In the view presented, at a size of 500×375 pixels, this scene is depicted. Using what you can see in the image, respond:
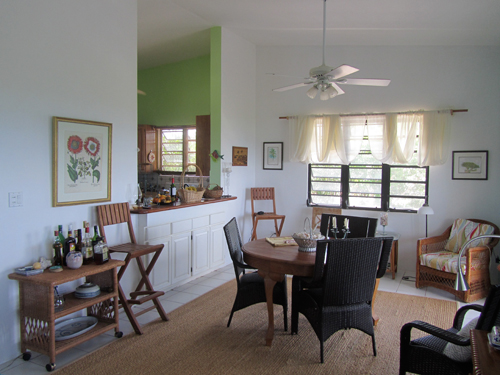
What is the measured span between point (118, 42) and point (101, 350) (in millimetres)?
2844

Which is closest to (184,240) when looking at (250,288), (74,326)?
(250,288)

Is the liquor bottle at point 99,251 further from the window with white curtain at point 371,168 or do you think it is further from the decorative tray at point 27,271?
the window with white curtain at point 371,168

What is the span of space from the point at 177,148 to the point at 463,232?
4978mm

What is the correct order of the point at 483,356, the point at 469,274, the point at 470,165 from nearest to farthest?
the point at 483,356 < the point at 469,274 < the point at 470,165

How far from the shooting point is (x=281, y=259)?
301 centimetres

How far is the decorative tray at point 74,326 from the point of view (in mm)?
2992

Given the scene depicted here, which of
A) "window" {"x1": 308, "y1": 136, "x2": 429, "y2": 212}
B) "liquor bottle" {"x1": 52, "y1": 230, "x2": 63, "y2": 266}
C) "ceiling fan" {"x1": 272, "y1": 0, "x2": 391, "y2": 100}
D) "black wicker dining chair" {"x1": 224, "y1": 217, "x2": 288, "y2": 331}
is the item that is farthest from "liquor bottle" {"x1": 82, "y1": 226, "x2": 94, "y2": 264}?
"window" {"x1": 308, "y1": 136, "x2": 429, "y2": 212}

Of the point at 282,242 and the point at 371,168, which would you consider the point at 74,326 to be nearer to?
the point at 282,242

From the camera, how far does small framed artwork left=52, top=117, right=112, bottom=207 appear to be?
319cm

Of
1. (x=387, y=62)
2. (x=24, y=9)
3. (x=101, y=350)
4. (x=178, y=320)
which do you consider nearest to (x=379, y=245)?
(x=178, y=320)

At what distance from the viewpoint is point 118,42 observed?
3723 millimetres

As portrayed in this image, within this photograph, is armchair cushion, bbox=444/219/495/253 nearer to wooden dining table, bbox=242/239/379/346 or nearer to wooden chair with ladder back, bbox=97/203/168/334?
wooden dining table, bbox=242/239/379/346

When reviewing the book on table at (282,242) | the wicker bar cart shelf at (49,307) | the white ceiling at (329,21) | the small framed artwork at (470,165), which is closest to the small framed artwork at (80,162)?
the wicker bar cart shelf at (49,307)

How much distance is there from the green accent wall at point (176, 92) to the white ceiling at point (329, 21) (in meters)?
1.01
